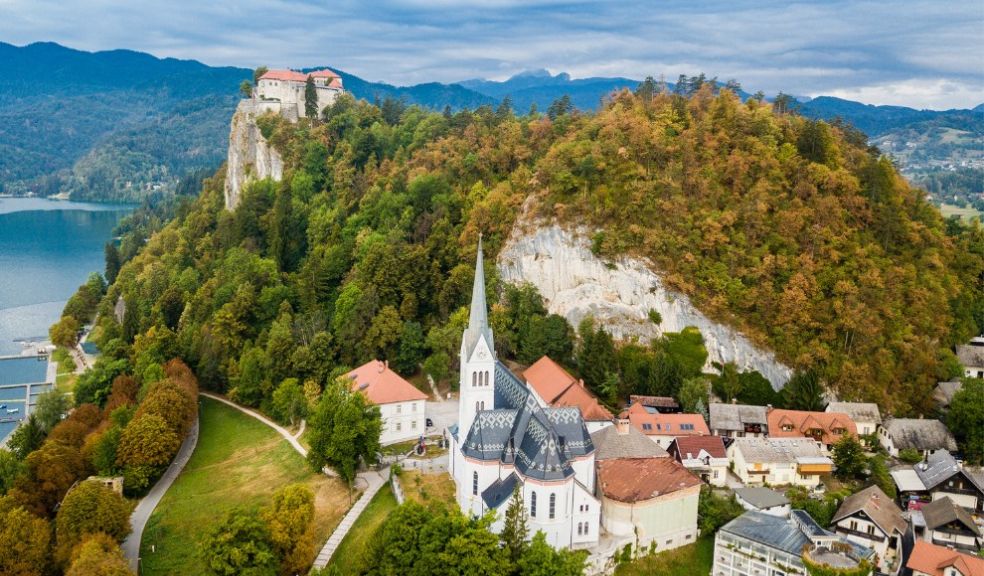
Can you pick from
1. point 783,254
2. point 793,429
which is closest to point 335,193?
point 783,254

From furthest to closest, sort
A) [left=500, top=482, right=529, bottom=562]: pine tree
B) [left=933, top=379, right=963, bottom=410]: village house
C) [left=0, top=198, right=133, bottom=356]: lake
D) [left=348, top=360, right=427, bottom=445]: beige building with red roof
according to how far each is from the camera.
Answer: [left=0, top=198, right=133, bottom=356]: lake, [left=933, top=379, right=963, bottom=410]: village house, [left=348, top=360, right=427, bottom=445]: beige building with red roof, [left=500, top=482, right=529, bottom=562]: pine tree

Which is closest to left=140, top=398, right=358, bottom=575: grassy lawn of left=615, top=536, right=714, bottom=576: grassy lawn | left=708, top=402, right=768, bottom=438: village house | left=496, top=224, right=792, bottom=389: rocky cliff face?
left=615, top=536, right=714, bottom=576: grassy lawn

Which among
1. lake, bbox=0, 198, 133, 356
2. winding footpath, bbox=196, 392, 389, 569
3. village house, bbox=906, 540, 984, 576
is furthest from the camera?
lake, bbox=0, 198, 133, 356

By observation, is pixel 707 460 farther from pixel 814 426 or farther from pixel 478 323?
pixel 478 323

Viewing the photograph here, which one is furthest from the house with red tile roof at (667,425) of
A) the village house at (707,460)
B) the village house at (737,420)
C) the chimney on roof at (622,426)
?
the chimney on roof at (622,426)

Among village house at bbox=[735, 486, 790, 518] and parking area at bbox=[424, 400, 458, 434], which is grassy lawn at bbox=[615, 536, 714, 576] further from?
parking area at bbox=[424, 400, 458, 434]

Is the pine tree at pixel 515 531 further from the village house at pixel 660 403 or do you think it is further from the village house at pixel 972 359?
the village house at pixel 972 359

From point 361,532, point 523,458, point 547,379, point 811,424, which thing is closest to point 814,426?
point 811,424
